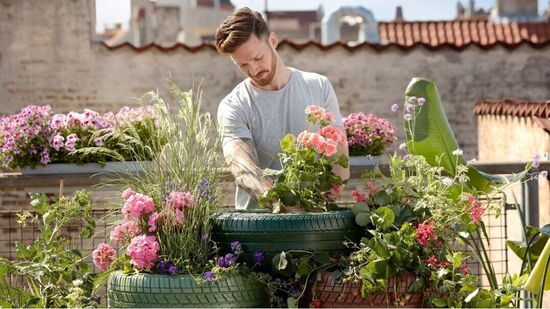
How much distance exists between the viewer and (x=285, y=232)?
3.74 m

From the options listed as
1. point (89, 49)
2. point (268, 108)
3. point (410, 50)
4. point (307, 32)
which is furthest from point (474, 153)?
point (307, 32)

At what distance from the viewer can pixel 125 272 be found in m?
3.82

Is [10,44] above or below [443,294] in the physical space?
Answer: above

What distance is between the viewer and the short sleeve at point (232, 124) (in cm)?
429

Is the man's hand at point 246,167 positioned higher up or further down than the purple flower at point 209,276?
higher up

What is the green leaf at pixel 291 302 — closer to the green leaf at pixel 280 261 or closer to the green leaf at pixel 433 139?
the green leaf at pixel 280 261

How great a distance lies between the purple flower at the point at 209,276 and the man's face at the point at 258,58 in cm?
89

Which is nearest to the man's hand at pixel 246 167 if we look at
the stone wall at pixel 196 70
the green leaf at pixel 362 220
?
the green leaf at pixel 362 220

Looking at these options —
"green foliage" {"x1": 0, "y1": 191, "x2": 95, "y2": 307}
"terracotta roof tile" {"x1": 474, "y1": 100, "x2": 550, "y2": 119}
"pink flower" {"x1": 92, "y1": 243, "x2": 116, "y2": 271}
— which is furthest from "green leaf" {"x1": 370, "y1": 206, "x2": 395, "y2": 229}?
"terracotta roof tile" {"x1": 474, "y1": 100, "x2": 550, "y2": 119}

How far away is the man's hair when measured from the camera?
4152 millimetres

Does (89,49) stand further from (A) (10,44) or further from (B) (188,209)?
(B) (188,209)

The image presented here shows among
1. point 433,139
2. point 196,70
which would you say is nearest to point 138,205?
point 433,139

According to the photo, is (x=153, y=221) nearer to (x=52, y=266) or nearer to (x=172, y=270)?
(x=172, y=270)

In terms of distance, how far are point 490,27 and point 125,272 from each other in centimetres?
2138
